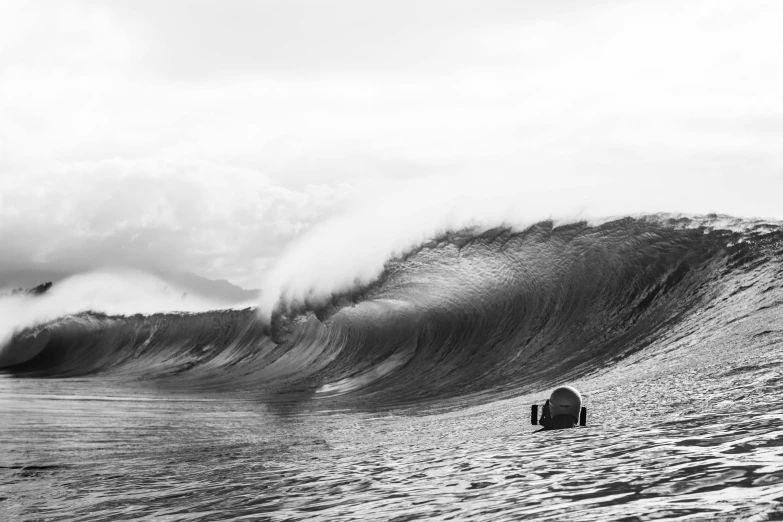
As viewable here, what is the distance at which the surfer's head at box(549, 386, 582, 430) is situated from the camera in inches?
325

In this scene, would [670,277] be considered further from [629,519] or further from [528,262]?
[629,519]

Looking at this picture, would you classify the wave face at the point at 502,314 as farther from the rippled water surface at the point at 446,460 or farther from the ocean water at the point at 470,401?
the rippled water surface at the point at 446,460

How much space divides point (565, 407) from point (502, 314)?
10.3m

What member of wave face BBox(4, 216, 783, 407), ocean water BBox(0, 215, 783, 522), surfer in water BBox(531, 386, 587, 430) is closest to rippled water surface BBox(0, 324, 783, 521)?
ocean water BBox(0, 215, 783, 522)

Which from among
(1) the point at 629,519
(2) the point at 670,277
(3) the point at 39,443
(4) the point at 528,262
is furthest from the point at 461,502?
(4) the point at 528,262

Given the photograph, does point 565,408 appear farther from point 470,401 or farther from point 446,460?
point 470,401

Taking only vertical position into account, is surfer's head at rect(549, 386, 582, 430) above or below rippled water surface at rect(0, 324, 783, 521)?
above

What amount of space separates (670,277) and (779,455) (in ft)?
39.7

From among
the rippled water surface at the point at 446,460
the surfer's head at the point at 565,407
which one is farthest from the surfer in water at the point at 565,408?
the rippled water surface at the point at 446,460

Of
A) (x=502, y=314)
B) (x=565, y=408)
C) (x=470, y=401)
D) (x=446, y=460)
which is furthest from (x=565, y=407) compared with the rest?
(x=502, y=314)

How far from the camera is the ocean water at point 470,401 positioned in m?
5.09

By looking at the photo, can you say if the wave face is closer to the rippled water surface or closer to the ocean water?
the ocean water

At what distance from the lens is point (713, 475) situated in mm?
4473

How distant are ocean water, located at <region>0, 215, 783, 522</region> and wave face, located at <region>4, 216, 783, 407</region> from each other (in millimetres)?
59
